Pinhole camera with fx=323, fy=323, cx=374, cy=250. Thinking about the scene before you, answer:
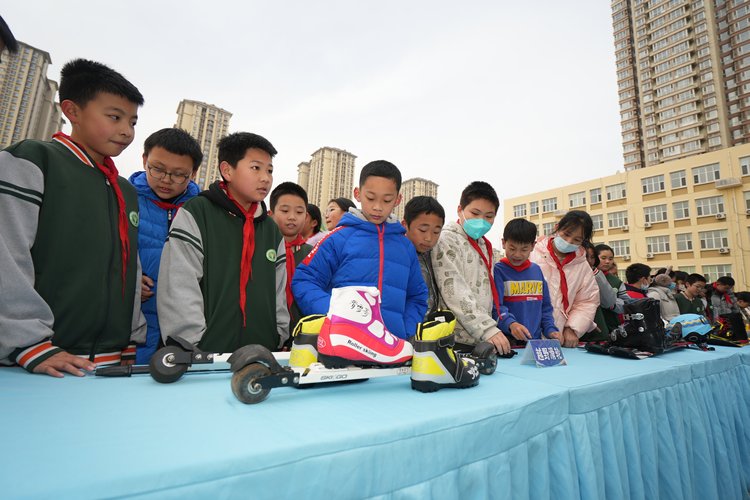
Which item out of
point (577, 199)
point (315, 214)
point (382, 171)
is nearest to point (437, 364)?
point (382, 171)

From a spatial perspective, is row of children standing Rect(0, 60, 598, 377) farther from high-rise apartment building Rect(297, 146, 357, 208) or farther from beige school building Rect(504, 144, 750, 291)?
high-rise apartment building Rect(297, 146, 357, 208)

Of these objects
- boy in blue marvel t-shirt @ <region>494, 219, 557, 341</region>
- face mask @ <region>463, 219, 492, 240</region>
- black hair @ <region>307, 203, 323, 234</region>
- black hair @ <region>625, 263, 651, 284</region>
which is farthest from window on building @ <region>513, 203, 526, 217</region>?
face mask @ <region>463, 219, 492, 240</region>

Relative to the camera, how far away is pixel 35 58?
1336 inches

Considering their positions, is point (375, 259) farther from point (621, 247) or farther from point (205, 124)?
point (205, 124)

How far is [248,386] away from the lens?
72cm

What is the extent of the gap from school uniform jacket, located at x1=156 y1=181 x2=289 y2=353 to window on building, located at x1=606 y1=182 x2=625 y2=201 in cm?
3033

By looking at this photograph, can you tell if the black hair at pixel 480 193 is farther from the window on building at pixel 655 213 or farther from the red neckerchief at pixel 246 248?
the window on building at pixel 655 213

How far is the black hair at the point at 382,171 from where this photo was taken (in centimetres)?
168

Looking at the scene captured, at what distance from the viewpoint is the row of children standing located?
1032 millimetres

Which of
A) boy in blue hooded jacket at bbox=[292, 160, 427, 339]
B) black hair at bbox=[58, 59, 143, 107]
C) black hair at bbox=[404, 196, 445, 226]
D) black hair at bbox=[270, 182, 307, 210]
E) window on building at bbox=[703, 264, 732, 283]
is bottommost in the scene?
boy in blue hooded jacket at bbox=[292, 160, 427, 339]

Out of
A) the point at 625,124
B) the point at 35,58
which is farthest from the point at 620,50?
the point at 35,58

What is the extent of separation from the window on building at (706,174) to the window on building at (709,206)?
124cm

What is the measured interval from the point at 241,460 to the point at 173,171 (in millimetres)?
1649

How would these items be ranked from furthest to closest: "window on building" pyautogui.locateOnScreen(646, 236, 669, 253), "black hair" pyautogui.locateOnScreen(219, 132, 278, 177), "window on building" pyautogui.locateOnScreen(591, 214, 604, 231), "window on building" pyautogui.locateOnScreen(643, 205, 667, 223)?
"window on building" pyautogui.locateOnScreen(591, 214, 604, 231) → "window on building" pyautogui.locateOnScreen(643, 205, 667, 223) → "window on building" pyautogui.locateOnScreen(646, 236, 669, 253) → "black hair" pyautogui.locateOnScreen(219, 132, 278, 177)
